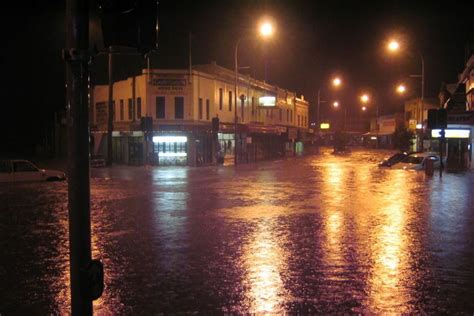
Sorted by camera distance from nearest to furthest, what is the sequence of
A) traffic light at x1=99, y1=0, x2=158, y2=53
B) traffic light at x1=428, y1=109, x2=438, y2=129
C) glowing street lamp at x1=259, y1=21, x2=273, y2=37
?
traffic light at x1=99, y1=0, x2=158, y2=53
traffic light at x1=428, y1=109, x2=438, y2=129
glowing street lamp at x1=259, y1=21, x2=273, y2=37

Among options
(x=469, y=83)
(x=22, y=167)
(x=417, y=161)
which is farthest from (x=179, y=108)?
(x=469, y=83)

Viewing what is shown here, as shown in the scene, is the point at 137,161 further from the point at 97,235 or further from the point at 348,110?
the point at 348,110

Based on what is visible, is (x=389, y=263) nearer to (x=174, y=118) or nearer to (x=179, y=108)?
(x=174, y=118)

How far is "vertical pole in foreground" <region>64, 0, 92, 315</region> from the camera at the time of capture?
12.2 feet

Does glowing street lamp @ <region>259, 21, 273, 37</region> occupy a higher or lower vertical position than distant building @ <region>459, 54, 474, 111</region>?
higher

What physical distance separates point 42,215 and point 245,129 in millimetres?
38007

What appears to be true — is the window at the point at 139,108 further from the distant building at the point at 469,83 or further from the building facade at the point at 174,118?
the distant building at the point at 469,83

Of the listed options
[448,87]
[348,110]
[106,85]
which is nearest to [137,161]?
[106,85]

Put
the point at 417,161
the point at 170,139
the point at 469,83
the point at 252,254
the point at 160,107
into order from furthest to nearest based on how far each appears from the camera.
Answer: the point at 170,139, the point at 160,107, the point at 469,83, the point at 417,161, the point at 252,254

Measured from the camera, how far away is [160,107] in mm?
43594

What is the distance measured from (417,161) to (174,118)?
18.6 meters

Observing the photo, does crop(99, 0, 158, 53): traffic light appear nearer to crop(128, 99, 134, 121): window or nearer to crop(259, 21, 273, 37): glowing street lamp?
crop(259, 21, 273, 37): glowing street lamp

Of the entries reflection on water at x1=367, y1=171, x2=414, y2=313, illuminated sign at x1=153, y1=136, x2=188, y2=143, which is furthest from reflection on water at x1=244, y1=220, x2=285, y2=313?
illuminated sign at x1=153, y1=136, x2=188, y2=143

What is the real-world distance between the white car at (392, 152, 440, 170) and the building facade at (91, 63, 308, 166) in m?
13.1
